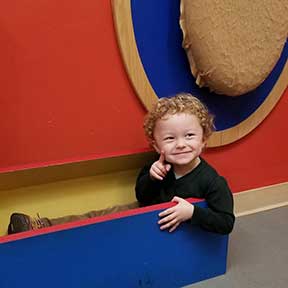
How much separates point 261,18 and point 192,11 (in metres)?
0.16

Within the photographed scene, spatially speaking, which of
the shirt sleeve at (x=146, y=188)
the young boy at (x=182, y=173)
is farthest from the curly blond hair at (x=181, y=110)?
the shirt sleeve at (x=146, y=188)

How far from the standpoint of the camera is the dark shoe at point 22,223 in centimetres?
81

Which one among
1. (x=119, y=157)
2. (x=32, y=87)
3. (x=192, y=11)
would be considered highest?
(x=192, y=11)

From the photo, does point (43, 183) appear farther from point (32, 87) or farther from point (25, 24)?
point (25, 24)

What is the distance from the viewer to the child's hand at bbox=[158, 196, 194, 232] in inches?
30.3

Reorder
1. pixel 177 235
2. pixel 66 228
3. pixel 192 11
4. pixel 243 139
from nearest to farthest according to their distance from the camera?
1. pixel 66 228
2. pixel 177 235
3. pixel 192 11
4. pixel 243 139

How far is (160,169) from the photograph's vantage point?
2.86 feet

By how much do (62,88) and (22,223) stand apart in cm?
27

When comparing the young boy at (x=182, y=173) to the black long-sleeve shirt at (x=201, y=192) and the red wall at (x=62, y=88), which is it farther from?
the red wall at (x=62, y=88)

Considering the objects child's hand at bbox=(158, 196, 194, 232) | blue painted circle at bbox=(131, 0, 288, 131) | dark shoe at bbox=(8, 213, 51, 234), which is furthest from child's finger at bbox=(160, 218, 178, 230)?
blue painted circle at bbox=(131, 0, 288, 131)

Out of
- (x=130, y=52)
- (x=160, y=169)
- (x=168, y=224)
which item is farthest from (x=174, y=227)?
(x=130, y=52)

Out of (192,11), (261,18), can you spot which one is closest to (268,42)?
(261,18)

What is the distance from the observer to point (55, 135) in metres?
0.93

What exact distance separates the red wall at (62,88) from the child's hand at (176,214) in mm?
204
